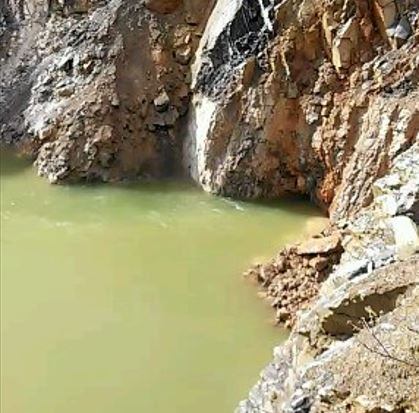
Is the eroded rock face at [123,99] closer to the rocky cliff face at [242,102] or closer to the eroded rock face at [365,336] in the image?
the rocky cliff face at [242,102]

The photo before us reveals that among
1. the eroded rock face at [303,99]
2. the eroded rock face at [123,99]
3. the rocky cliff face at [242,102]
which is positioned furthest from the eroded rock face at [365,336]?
the eroded rock face at [123,99]

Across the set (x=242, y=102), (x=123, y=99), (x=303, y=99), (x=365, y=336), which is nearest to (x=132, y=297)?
(x=242, y=102)

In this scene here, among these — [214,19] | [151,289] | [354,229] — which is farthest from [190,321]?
[214,19]

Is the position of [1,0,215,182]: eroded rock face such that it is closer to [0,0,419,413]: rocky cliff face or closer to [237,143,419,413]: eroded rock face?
[0,0,419,413]: rocky cliff face

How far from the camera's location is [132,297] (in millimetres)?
9617

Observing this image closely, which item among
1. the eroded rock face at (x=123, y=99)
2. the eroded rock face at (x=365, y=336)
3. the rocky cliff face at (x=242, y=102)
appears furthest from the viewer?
the eroded rock face at (x=123, y=99)

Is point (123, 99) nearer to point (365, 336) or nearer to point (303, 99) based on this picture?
point (303, 99)

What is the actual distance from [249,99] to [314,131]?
125 centimetres

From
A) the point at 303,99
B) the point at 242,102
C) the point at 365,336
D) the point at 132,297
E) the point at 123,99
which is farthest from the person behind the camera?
the point at 123,99

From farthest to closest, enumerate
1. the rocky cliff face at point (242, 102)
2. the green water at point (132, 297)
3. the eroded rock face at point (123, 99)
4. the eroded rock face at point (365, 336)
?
the eroded rock face at point (123, 99) → the rocky cliff face at point (242, 102) → the green water at point (132, 297) → the eroded rock face at point (365, 336)

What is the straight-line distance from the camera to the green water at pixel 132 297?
775cm

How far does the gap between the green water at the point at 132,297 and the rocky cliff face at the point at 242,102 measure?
1.77ft

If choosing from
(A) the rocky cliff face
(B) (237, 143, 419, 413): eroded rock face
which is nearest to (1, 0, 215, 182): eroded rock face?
(A) the rocky cliff face

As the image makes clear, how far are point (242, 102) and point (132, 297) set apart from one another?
442cm
